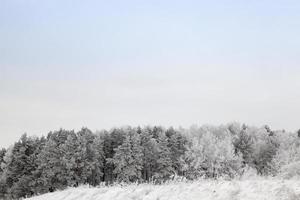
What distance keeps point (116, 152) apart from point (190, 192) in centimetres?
6159

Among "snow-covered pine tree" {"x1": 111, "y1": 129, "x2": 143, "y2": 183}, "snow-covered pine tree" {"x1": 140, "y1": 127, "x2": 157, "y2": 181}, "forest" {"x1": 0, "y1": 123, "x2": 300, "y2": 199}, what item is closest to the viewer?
"forest" {"x1": 0, "y1": 123, "x2": 300, "y2": 199}

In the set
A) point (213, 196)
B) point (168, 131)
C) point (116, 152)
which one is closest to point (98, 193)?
point (213, 196)

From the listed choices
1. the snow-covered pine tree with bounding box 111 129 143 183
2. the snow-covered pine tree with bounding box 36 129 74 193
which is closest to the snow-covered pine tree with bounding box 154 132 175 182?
the snow-covered pine tree with bounding box 111 129 143 183

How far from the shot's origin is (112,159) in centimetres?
7469

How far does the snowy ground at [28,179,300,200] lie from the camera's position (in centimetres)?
1286

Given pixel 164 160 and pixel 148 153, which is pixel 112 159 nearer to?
pixel 148 153

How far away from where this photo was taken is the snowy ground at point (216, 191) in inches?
506

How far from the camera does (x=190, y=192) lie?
14.8 m

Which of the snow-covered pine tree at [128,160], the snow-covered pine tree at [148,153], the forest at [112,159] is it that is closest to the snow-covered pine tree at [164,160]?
the forest at [112,159]

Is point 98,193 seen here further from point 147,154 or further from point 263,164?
point 263,164

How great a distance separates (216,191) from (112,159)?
202 ft

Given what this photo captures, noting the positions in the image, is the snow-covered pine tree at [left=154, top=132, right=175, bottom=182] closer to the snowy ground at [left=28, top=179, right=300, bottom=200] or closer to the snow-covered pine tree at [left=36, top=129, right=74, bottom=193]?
the snow-covered pine tree at [left=36, top=129, right=74, bottom=193]

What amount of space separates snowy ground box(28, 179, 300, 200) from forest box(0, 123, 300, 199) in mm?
47484

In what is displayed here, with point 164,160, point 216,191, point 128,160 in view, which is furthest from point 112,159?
point 216,191
